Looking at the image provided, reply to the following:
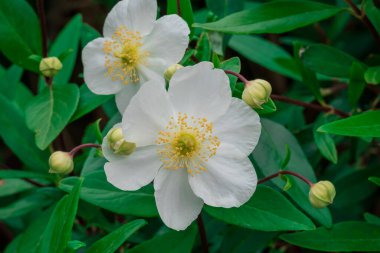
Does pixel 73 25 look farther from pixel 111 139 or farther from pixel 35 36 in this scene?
pixel 111 139

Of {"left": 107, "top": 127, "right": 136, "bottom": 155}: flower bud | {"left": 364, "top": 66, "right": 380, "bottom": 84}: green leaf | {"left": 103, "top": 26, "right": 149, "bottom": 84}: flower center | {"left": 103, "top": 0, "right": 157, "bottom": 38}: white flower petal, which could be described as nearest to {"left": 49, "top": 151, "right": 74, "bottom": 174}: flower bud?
{"left": 107, "top": 127, "right": 136, "bottom": 155}: flower bud

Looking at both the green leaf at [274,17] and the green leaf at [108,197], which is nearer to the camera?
the green leaf at [108,197]

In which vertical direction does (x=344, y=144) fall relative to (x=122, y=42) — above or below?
below

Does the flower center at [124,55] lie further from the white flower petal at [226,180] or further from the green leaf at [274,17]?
the white flower petal at [226,180]

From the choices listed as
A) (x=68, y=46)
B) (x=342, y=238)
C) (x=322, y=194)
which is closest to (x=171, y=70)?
(x=322, y=194)

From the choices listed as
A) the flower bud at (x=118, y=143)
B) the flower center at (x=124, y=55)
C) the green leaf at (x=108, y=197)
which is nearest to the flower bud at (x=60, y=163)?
the green leaf at (x=108, y=197)

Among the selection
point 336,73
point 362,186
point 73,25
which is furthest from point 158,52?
point 362,186
